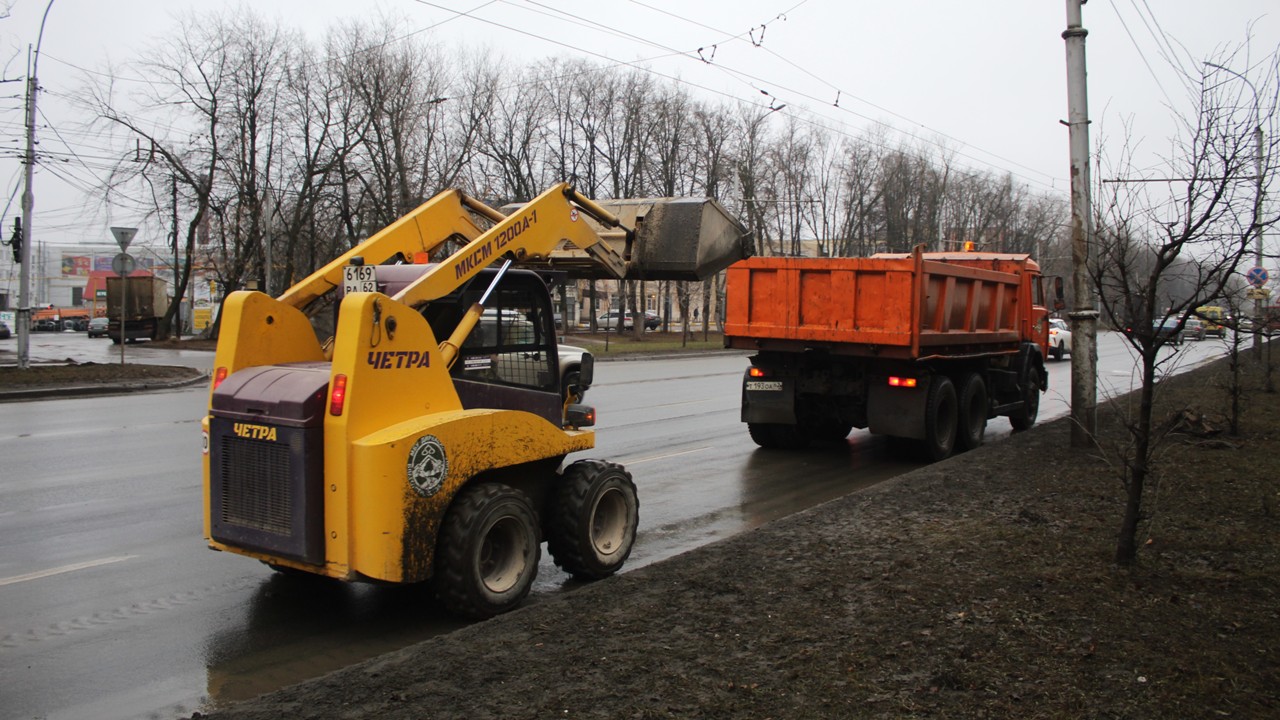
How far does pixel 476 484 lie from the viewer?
5.59 m

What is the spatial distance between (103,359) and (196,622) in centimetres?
2871

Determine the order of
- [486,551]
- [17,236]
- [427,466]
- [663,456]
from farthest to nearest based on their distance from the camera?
[17,236] → [663,456] → [486,551] → [427,466]

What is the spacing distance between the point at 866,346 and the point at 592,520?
20.0 ft

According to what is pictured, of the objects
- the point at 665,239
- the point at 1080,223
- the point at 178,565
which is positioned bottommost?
the point at 178,565

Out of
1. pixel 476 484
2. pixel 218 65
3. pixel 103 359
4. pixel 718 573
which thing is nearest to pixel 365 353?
pixel 476 484

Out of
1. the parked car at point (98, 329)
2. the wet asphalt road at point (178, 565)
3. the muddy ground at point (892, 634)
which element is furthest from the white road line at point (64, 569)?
the parked car at point (98, 329)

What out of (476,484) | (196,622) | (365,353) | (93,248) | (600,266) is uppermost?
(93,248)

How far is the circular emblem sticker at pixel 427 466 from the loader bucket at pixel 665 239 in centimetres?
234

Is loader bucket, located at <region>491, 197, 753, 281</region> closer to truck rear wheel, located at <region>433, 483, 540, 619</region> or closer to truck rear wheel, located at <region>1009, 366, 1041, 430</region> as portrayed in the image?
truck rear wheel, located at <region>433, 483, 540, 619</region>

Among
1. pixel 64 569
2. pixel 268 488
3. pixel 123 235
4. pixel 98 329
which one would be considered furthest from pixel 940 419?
pixel 98 329

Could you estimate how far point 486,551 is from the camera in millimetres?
5621

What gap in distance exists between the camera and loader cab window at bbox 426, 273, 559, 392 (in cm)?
596

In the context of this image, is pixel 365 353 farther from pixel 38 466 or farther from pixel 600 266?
pixel 38 466

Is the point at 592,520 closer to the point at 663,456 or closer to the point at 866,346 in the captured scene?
the point at 663,456
